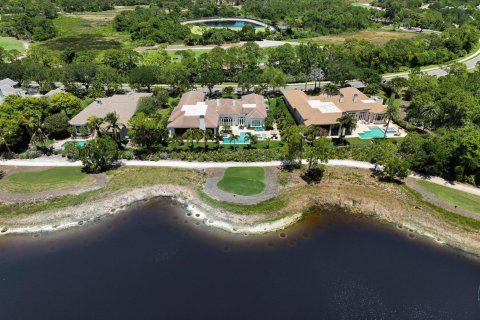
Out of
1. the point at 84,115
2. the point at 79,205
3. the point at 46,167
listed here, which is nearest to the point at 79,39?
the point at 84,115

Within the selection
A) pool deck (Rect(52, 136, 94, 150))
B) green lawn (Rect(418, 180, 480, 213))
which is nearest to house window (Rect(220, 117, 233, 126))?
pool deck (Rect(52, 136, 94, 150))

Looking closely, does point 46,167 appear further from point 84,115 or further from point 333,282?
point 333,282

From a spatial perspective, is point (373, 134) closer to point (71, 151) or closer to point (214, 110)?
point (214, 110)

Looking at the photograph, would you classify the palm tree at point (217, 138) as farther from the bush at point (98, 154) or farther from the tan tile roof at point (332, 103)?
the tan tile roof at point (332, 103)

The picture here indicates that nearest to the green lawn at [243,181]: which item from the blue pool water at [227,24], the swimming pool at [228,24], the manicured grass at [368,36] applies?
the manicured grass at [368,36]

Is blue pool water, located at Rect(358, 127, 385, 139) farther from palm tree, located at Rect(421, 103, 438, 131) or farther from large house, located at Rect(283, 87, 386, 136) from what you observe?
palm tree, located at Rect(421, 103, 438, 131)
